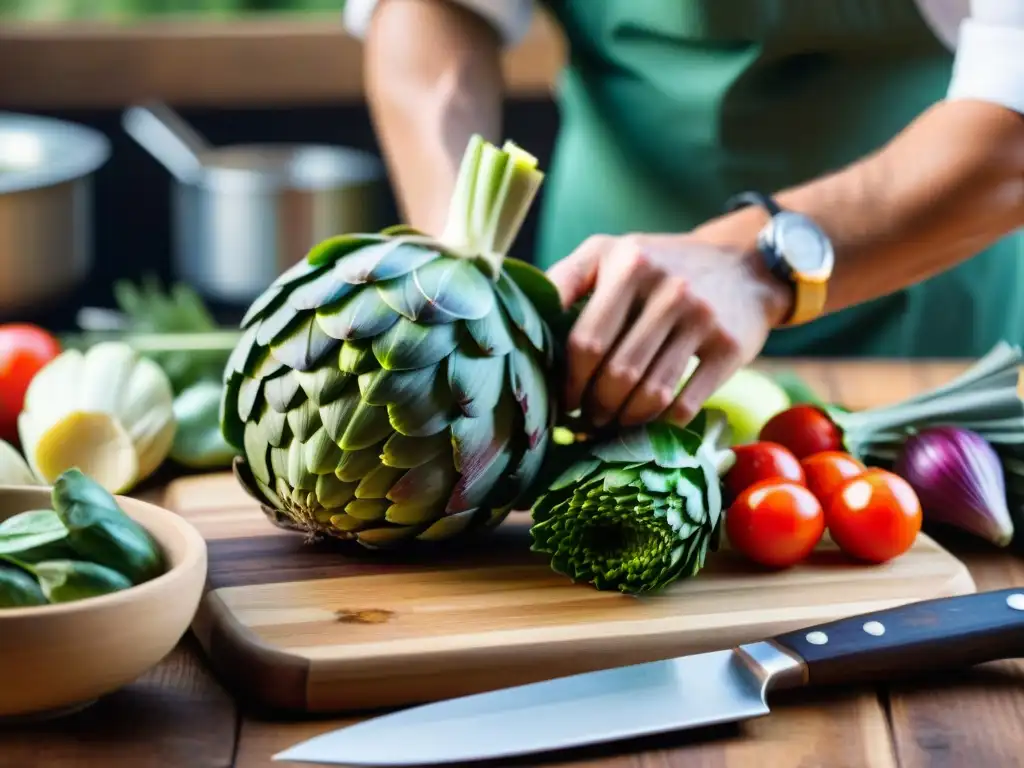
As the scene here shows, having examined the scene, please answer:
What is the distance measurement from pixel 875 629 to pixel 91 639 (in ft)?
1.40

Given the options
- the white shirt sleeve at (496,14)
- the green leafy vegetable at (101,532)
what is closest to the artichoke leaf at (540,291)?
the green leafy vegetable at (101,532)

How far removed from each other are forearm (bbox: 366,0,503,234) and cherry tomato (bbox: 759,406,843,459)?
0.42 m

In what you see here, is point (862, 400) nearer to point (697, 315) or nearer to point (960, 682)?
point (697, 315)

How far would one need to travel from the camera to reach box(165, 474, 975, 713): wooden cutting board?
31.1 inches

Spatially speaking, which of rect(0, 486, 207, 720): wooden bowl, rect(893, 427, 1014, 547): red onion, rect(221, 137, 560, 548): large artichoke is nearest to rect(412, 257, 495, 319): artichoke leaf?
rect(221, 137, 560, 548): large artichoke

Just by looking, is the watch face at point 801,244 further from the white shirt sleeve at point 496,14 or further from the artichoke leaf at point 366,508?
the white shirt sleeve at point 496,14

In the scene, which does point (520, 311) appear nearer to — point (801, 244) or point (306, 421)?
point (306, 421)

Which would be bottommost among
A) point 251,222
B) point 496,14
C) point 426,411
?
point 251,222

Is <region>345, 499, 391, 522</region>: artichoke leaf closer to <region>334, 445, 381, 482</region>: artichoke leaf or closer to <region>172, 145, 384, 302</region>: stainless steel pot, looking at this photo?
<region>334, 445, 381, 482</region>: artichoke leaf

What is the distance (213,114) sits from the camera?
2256 mm

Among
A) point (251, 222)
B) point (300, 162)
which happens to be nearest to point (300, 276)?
point (251, 222)

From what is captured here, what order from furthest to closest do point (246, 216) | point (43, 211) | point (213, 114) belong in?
point (213, 114), point (246, 216), point (43, 211)

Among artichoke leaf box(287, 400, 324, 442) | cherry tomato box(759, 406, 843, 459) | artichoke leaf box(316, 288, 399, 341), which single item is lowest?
cherry tomato box(759, 406, 843, 459)

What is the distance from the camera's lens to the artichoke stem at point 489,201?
3.10ft
